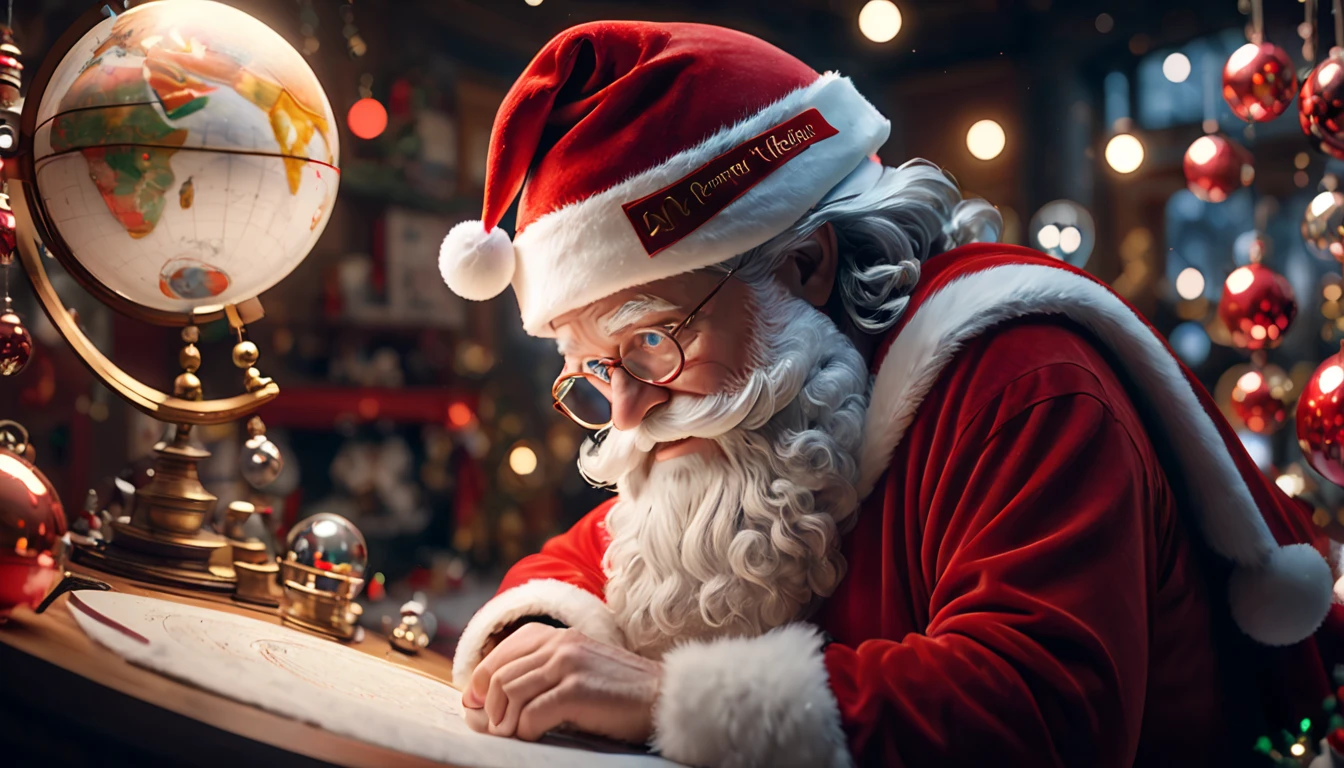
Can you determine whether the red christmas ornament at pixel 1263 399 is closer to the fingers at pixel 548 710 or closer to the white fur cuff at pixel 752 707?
the white fur cuff at pixel 752 707

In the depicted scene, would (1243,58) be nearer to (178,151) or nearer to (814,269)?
(814,269)

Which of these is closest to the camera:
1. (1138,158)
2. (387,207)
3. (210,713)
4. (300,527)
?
(210,713)

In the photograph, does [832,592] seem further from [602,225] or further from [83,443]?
[83,443]

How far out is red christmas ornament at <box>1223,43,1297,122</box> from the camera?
148 centimetres

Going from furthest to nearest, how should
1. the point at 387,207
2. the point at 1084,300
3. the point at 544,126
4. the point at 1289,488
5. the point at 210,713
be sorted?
1. the point at 387,207
2. the point at 1289,488
3. the point at 544,126
4. the point at 1084,300
5. the point at 210,713

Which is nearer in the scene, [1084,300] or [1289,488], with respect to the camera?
[1084,300]

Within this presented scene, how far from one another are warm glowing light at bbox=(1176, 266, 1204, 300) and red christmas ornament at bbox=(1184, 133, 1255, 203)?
1.19 metres

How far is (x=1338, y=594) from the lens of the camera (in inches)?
47.4

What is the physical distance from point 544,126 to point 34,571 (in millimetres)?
695

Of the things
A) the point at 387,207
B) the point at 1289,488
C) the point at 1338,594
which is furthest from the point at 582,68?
the point at 387,207

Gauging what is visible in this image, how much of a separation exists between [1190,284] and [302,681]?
8.64 ft

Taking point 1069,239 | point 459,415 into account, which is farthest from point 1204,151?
point 459,415

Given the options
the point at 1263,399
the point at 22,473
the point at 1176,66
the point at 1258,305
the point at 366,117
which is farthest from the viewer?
the point at 366,117

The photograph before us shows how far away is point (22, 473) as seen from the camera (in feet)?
3.48
